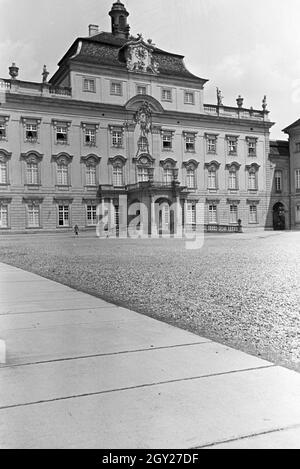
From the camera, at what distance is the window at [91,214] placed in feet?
123

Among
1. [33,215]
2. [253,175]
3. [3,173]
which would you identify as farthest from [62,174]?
[253,175]

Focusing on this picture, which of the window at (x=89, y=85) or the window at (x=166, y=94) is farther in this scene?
the window at (x=166, y=94)

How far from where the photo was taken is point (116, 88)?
3653 centimetres

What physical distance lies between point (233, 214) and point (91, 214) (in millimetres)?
12156

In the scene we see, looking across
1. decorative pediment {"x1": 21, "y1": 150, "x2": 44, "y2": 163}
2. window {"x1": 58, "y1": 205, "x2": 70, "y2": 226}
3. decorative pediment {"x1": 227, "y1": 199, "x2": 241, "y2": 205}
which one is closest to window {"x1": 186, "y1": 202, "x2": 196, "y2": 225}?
decorative pediment {"x1": 227, "y1": 199, "x2": 241, "y2": 205}

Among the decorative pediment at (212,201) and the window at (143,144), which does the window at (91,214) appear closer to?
the window at (143,144)

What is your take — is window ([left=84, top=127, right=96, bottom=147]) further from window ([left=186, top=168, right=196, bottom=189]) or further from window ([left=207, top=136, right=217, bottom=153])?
window ([left=207, top=136, right=217, bottom=153])

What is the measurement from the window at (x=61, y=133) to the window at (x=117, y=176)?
4.69 meters

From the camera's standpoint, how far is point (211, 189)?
134 feet

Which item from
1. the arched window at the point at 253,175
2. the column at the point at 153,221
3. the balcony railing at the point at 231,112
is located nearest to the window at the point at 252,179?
the arched window at the point at 253,175

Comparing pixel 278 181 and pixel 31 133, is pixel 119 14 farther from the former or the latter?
pixel 278 181

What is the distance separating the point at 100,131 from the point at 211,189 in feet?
34.5
